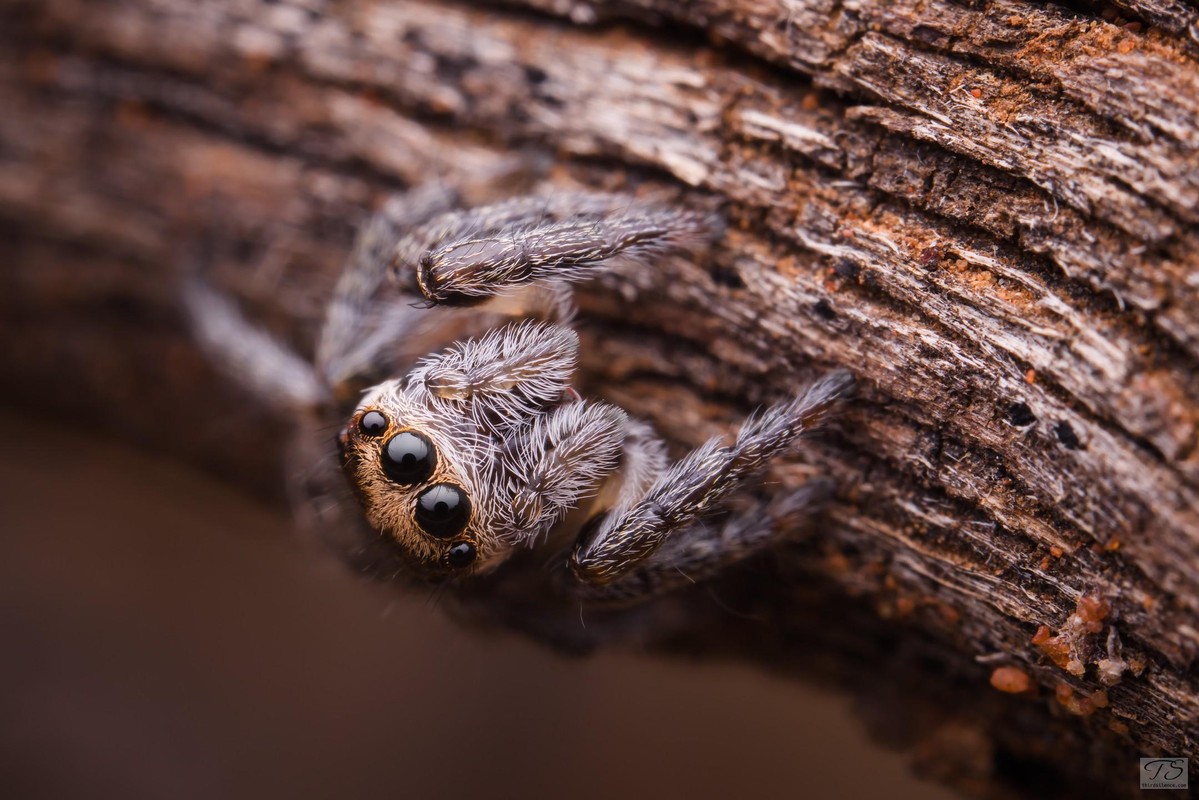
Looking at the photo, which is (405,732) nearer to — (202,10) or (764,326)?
(764,326)

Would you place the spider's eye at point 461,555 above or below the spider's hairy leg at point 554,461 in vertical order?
below

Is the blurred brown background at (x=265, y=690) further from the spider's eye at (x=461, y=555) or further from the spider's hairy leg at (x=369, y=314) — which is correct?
the spider's eye at (x=461, y=555)

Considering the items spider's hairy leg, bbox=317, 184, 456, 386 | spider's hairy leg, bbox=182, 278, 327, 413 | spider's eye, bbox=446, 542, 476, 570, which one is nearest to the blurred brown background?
spider's hairy leg, bbox=182, 278, 327, 413

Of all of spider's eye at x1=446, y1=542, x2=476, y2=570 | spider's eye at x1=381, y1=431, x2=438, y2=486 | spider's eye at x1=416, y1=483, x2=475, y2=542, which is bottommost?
spider's eye at x1=446, y1=542, x2=476, y2=570
